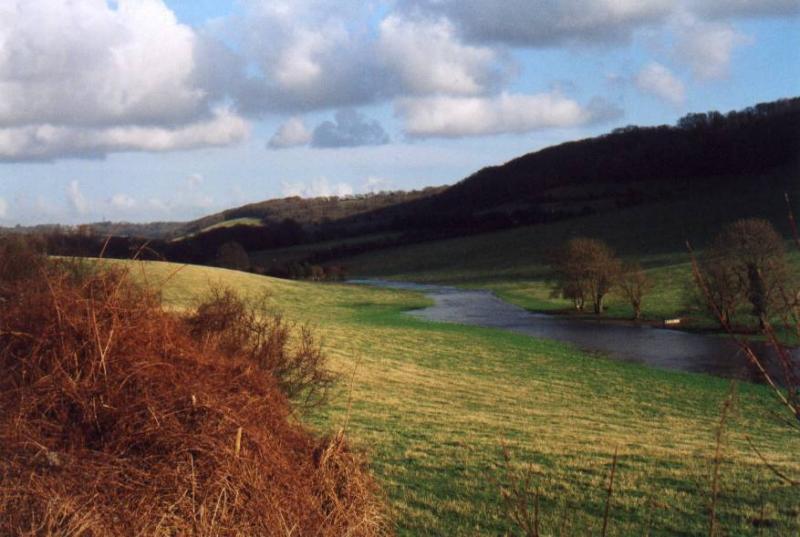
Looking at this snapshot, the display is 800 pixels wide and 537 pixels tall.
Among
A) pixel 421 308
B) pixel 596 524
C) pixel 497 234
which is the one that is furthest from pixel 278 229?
pixel 596 524

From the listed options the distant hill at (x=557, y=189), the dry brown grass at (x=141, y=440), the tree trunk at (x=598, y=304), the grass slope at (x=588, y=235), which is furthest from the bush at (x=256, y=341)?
the distant hill at (x=557, y=189)

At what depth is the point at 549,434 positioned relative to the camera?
16406 millimetres

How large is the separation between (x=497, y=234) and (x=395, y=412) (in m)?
107

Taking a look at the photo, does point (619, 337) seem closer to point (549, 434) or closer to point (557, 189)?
point (549, 434)

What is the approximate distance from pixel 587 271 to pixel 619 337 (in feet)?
47.7

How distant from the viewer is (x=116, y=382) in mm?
5828

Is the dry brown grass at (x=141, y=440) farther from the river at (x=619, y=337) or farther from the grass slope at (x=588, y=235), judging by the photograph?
the grass slope at (x=588, y=235)

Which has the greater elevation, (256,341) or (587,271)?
(256,341)

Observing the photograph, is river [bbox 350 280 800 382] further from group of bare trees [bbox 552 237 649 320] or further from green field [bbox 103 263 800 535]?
group of bare trees [bbox 552 237 649 320]

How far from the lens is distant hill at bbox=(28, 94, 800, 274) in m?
111

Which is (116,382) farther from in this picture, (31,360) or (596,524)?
(596,524)

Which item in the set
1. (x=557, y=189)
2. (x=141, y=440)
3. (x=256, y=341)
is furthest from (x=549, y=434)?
(x=557, y=189)

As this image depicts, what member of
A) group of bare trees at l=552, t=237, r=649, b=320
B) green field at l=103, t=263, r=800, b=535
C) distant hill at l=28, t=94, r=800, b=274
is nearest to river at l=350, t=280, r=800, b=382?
green field at l=103, t=263, r=800, b=535

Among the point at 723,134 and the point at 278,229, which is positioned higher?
the point at 723,134
